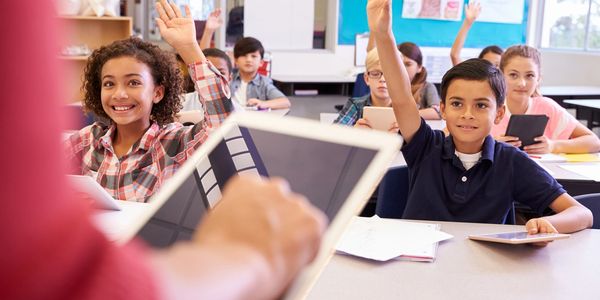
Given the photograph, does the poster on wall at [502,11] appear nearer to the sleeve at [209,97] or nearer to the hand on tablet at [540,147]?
the hand on tablet at [540,147]

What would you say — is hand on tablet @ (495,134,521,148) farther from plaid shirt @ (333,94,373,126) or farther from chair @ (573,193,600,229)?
chair @ (573,193,600,229)

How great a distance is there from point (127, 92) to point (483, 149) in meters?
1.22

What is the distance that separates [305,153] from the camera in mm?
637

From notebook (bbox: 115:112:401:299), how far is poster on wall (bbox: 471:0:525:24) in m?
8.10

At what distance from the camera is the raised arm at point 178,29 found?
1.92 meters

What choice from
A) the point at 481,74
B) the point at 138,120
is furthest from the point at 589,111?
the point at 138,120

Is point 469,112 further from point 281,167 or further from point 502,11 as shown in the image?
point 502,11

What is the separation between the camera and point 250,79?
5.49 metres

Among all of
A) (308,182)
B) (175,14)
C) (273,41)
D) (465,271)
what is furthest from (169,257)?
(273,41)

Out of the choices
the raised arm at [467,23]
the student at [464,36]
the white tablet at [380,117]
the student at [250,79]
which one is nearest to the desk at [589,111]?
the student at [464,36]

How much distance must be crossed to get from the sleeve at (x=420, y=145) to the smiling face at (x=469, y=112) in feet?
0.25

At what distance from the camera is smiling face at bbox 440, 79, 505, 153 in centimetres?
229

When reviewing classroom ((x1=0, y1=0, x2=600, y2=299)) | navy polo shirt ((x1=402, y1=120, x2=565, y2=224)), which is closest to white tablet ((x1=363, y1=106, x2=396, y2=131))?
classroom ((x1=0, y1=0, x2=600, y2=299))

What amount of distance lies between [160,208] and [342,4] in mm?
7470
